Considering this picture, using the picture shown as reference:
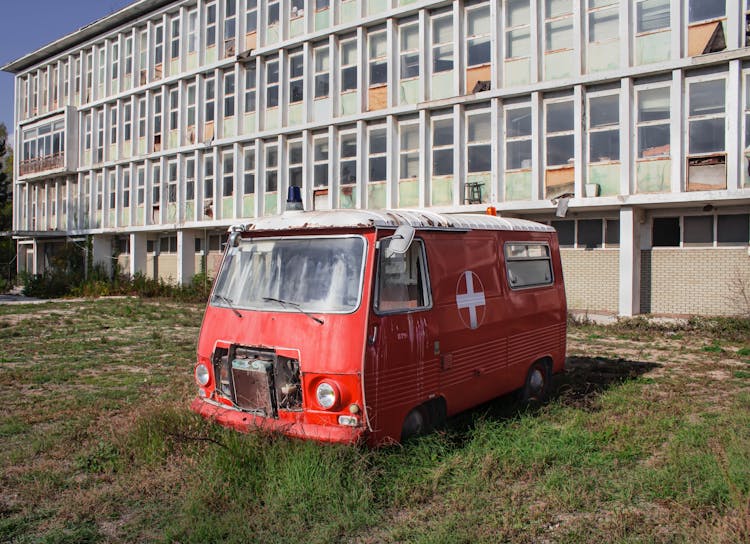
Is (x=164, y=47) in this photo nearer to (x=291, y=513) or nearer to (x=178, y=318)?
(x=178, y=318)

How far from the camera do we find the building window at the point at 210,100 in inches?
1113

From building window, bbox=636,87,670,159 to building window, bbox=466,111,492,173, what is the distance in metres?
4.30

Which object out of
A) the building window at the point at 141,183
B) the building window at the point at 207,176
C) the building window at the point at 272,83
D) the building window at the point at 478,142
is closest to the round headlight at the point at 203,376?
the building window at the point at 478,142

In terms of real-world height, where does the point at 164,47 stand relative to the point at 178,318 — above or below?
above

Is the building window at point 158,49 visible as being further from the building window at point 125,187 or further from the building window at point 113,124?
the building window at point 125,187

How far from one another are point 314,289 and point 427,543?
2.39 m

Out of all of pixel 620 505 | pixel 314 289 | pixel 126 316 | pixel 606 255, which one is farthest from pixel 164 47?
pixel 620 505

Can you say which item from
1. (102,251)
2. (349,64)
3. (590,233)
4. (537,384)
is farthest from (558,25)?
(102,251)

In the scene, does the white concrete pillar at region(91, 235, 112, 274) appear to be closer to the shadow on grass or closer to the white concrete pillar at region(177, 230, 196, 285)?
the white concrete pillar at region(177, 230, 196, 285)

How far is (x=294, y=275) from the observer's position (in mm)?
6012

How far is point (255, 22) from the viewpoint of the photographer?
26656mm

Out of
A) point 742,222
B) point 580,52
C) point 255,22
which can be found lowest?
point 742,222

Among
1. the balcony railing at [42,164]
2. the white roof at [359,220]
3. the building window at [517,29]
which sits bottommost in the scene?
the white roof at [359,220]

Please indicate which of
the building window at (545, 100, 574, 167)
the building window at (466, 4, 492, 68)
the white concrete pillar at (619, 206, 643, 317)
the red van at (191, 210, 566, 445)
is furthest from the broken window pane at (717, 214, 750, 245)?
the red van at (191, 210, 566, 445)
